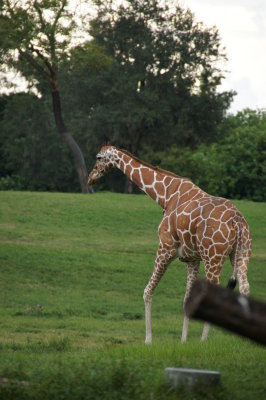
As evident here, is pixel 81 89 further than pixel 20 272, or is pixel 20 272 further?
pixel 81 89

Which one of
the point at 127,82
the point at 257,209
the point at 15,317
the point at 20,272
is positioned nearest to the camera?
the point at 15,317

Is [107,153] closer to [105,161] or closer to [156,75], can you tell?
[105,161]

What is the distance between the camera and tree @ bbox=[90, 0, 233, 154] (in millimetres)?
54094

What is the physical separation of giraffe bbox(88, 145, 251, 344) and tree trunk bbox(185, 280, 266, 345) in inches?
257

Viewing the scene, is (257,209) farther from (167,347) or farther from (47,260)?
(167,347)

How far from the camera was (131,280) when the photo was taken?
21766 millimetres

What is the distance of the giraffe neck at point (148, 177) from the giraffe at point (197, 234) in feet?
0.05

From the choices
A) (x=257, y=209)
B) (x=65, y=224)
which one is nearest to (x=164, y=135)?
(x=257, y=209)

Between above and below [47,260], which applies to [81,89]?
above

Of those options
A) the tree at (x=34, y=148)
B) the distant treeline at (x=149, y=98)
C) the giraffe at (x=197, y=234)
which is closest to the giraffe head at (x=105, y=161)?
the giraffe at (x=197, y=234)

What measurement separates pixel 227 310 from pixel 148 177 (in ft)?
27.8

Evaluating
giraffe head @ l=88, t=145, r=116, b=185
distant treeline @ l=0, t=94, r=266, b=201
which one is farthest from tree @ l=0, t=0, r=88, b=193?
giraffe head @ l=88, t=145, r=116, b=185

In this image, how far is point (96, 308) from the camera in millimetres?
18016

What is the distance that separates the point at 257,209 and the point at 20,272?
42.0 ft
